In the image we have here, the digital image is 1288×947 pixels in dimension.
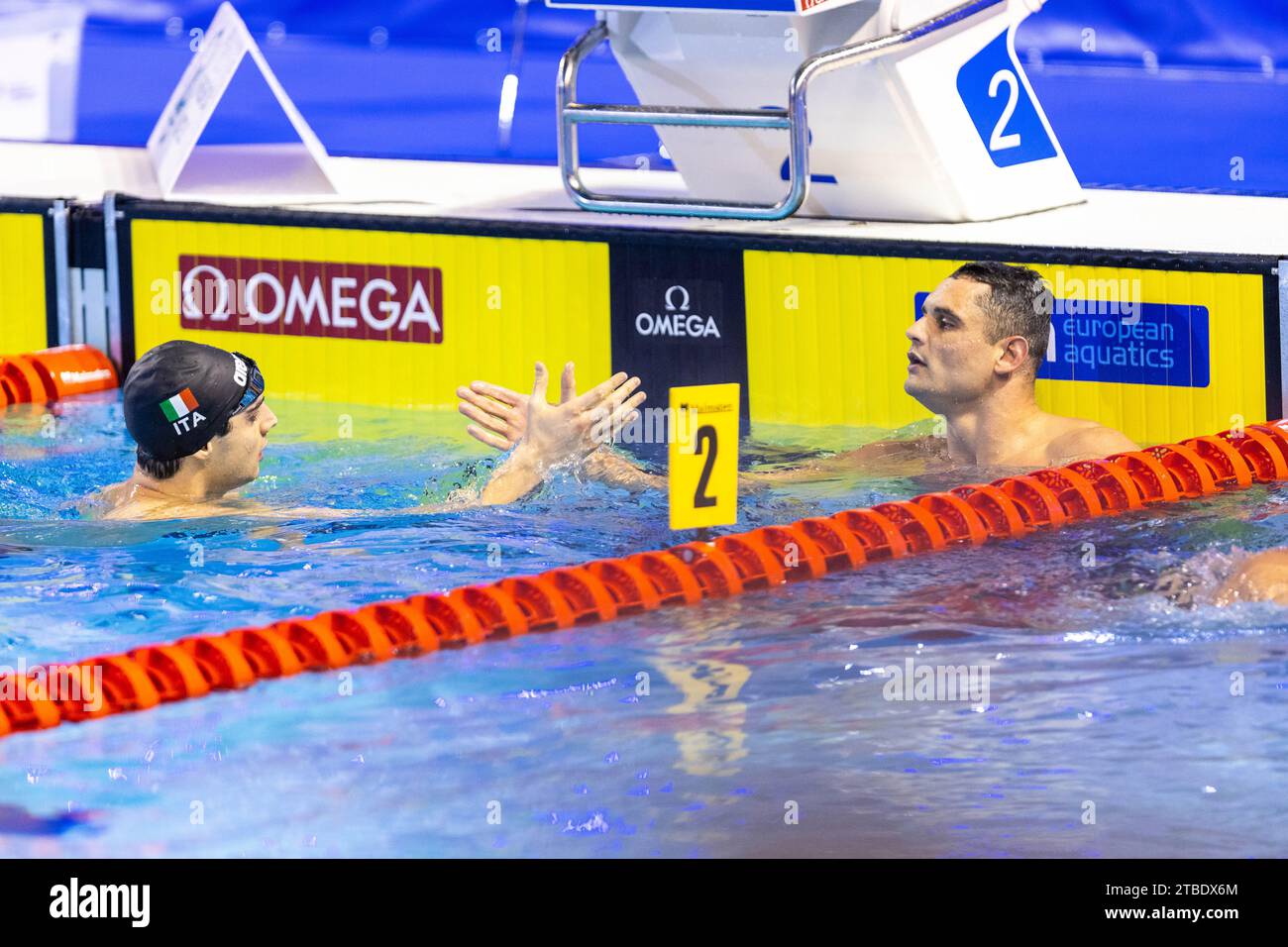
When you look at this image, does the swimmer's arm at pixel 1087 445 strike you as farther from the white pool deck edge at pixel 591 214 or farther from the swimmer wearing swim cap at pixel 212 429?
the swimmer wearing swim cap at pixel 212 429

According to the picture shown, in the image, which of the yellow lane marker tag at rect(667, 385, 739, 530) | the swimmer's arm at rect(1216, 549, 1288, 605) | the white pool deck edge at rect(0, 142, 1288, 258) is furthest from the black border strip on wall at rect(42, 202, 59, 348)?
the swimmer's arm at rect(1216, 549, 1288, 605)

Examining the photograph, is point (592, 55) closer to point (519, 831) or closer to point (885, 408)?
point (885, 408)

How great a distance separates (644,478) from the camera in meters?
4.79

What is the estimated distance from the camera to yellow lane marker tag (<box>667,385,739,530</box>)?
12.0ft

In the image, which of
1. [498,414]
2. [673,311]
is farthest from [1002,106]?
[498,414]

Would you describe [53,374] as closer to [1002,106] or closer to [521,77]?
[1002,106]

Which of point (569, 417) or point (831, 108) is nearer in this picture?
point (569, 417)

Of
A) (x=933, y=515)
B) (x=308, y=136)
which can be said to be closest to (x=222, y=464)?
(x=933, y=515)

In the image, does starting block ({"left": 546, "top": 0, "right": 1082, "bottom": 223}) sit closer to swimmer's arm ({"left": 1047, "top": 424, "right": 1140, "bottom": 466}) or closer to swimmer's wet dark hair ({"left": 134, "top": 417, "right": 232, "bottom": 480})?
swimmer's arm ({"left": 1047, "top": 424, "right": 1140, "bottom": 466})

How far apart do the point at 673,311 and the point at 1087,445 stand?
1.44 meters

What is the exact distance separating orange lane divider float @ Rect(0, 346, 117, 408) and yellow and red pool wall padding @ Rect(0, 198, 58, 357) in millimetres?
184

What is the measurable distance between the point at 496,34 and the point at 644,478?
188 inches

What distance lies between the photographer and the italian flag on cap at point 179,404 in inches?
165

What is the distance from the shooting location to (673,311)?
18.5 ft
